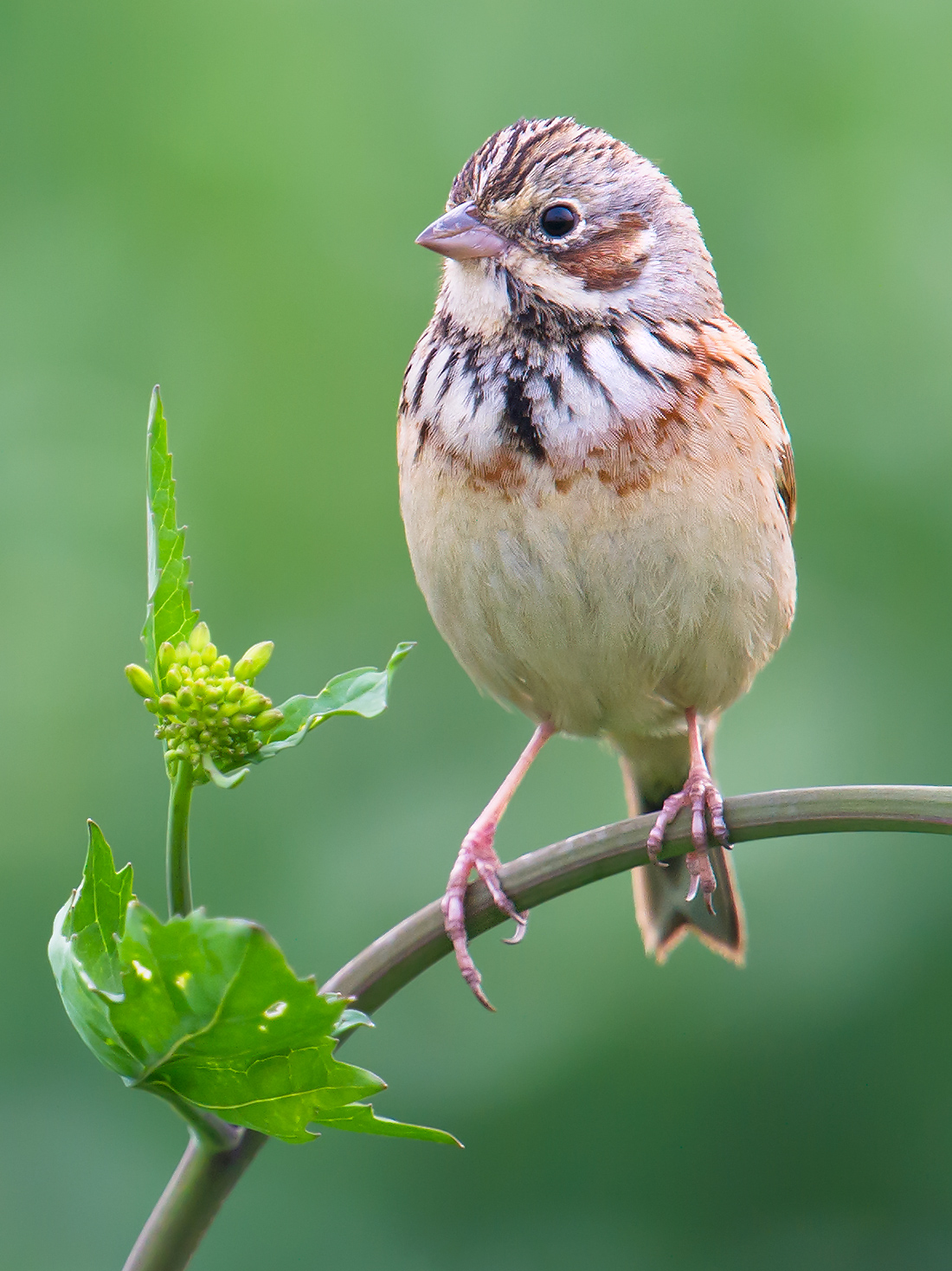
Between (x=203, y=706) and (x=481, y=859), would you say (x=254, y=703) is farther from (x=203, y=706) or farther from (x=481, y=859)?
(x=481, y=859)

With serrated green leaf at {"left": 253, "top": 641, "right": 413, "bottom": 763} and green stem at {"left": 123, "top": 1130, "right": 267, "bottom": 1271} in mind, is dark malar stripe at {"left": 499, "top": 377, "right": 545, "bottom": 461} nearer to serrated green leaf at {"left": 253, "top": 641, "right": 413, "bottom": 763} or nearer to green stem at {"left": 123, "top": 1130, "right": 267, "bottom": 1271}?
serrated green leaf at {"left": 253, "top": 641, "right": 413, "bottom": 763}

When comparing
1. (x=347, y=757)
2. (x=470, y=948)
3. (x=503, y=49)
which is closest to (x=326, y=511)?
(x=347, y=757)

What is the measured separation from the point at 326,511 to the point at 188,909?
3.15 m

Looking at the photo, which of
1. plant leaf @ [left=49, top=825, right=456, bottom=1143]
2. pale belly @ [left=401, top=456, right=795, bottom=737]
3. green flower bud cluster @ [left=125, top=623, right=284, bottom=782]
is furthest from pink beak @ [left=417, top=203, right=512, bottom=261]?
plant leaf @ [left=49, top=825, right=456, bottom=1143]

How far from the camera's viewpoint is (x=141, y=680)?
186 cm

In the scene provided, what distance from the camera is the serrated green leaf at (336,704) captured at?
1.77 meters

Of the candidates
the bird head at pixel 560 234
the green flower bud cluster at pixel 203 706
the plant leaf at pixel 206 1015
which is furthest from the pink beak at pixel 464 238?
the plant leaf at pixel 206 1015

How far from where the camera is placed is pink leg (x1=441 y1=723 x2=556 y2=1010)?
2.85m

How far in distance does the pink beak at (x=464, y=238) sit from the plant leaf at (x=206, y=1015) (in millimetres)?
1607

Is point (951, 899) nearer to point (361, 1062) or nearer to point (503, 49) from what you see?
point (361, 1062)

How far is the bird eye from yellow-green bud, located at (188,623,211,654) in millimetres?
1404

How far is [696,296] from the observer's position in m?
3.29

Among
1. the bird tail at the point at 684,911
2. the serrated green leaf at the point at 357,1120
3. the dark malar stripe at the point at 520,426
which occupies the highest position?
the dark malar stripe at the point at 520,426

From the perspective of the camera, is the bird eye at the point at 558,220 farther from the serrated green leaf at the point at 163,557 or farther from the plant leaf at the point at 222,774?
the plant leaf at the point at 222,774
